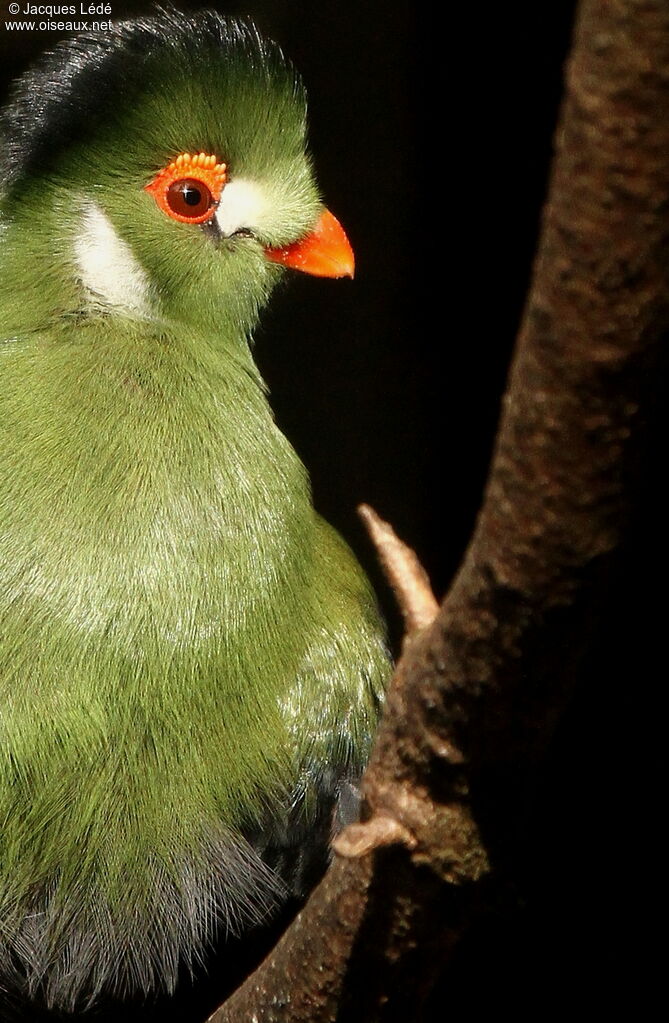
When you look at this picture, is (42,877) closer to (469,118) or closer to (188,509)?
(188,509)

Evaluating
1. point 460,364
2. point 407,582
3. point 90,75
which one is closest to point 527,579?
point 407,582

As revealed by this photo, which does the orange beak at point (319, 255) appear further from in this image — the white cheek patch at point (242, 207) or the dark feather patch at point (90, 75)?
the dark feather patch at point (90, 75)

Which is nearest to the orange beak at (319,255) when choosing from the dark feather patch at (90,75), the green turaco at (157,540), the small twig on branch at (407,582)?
the green turaco at (157,540)

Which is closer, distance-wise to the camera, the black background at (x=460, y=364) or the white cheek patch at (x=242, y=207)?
the white cheek patch at (x=242, y=207)

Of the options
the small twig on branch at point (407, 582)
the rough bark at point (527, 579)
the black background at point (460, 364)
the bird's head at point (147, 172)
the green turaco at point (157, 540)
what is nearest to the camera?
the rough bark at point (527, 579)

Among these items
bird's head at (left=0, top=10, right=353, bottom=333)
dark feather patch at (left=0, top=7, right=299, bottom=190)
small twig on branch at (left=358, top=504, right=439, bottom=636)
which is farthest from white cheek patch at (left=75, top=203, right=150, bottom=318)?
small twig on branch at (left=358, top=504, right=439, bottom=636)

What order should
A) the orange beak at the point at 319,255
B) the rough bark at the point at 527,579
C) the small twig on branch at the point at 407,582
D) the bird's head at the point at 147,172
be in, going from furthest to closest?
the orange beak at the point at 319,255
the bird's head at the point at 147,172
the small twig on branch at the point at 407,582
the rough bark at the point at 527,579

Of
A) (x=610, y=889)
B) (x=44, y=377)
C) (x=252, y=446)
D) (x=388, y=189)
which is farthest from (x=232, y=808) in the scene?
(x=388, y=189)
